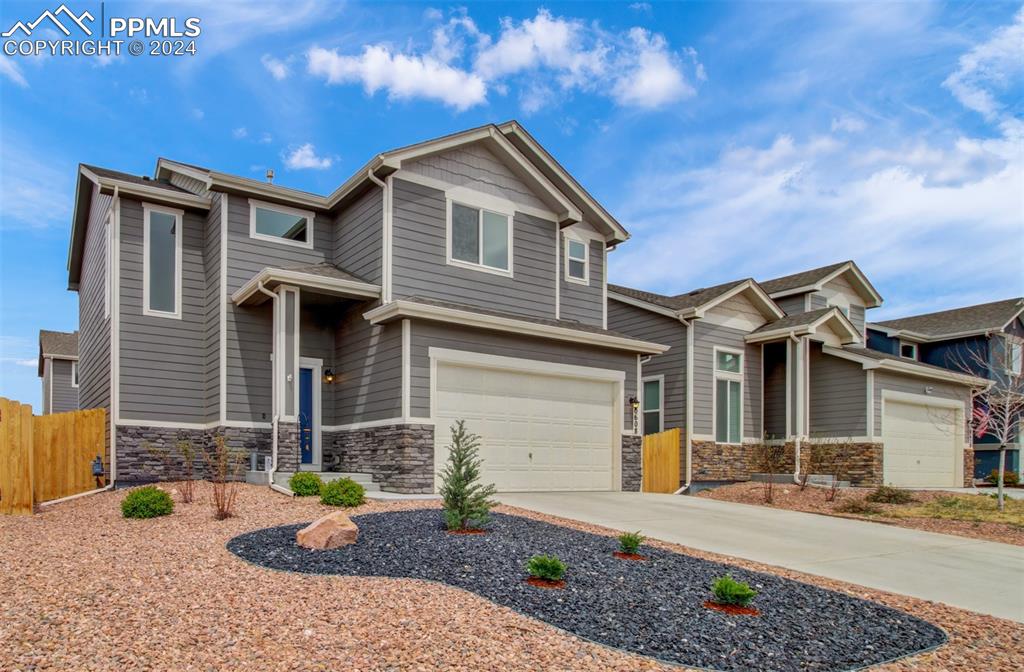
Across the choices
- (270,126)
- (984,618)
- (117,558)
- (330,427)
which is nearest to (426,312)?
(330,427)

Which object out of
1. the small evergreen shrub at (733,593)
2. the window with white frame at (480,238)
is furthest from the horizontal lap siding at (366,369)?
the small evergreen shrub at (733,593)

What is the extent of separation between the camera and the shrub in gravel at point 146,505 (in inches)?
380

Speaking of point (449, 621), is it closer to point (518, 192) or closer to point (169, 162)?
point (518, 192)

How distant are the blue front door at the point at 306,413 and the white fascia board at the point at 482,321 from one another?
81.9 inches

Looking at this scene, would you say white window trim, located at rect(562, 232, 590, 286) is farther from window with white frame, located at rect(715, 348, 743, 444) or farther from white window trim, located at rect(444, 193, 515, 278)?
window with white frame, located at rect(715, 348, 743, 444)

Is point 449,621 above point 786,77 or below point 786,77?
below

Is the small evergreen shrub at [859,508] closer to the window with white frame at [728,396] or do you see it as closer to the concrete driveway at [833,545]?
the concrete driveway at [833,545]

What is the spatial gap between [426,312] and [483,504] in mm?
4889

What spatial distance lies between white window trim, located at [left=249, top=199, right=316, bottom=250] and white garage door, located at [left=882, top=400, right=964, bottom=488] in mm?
A: 15000

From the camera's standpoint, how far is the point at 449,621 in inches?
220

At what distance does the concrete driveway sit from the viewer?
808cm

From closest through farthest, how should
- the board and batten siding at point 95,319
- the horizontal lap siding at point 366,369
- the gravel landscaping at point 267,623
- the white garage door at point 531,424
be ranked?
the gravel landscaping at point 267,623
the horizontal lap siding at point 366,369
the white garage door at point 531,424
the board and batten siding at point 95,319

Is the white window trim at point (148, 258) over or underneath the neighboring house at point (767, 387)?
over

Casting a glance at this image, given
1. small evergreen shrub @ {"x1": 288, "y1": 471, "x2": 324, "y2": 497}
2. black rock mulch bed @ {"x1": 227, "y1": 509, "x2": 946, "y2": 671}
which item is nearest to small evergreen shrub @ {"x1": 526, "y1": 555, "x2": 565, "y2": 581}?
black rock mulch bed @ {"x1": 227, "y1": 509, "x2": 946, "y2": 671}
